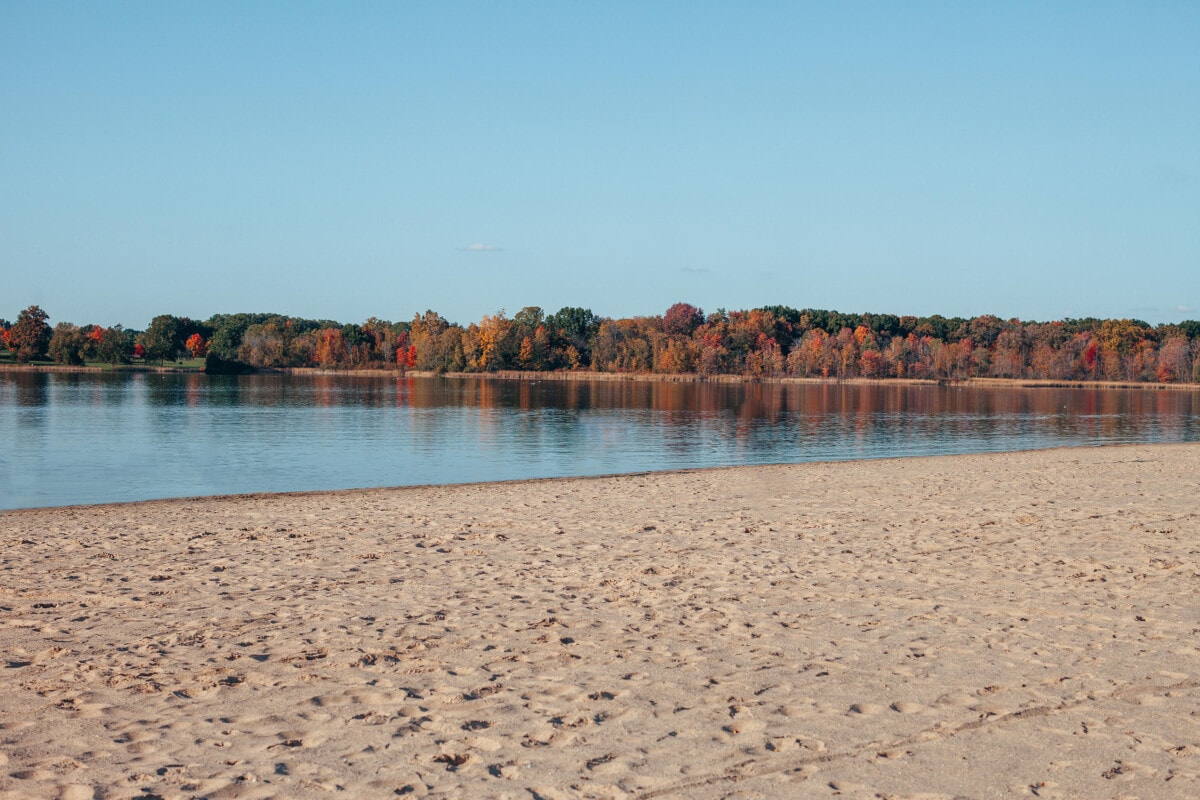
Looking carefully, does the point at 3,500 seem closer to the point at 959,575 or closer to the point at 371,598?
the point at 371,598

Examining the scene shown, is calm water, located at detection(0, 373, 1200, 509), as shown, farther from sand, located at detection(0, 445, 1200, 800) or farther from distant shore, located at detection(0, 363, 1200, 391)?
distant shore, located at detection(0, 363, 1200, 391)

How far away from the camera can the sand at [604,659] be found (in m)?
6.45

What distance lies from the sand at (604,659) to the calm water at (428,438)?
42.4 feet

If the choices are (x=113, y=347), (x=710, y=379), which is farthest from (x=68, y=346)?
(x=710, y=379)

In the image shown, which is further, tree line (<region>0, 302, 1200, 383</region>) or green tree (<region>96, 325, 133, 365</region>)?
green tree (<region>96, 325, 133, 365</region>)

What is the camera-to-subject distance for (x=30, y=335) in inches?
7662

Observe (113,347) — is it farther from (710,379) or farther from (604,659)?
(604,659)

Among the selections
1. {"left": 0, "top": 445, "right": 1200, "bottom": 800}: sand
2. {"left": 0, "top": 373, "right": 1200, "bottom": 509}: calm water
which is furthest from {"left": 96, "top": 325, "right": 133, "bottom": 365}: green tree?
{"left": 0, "top": 445, "right": 1200, "bottom": 800}: sand

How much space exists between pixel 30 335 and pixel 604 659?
215 meters

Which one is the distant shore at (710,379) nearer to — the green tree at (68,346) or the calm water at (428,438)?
the green tree at (68,346)

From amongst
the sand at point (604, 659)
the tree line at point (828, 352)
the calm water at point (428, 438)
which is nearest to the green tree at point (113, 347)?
the tree line at point (828, 352)

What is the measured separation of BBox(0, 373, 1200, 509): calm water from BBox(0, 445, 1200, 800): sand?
1291cm

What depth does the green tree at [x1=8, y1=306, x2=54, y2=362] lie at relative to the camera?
195 m

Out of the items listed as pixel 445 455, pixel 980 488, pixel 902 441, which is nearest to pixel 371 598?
pixel 980 488
